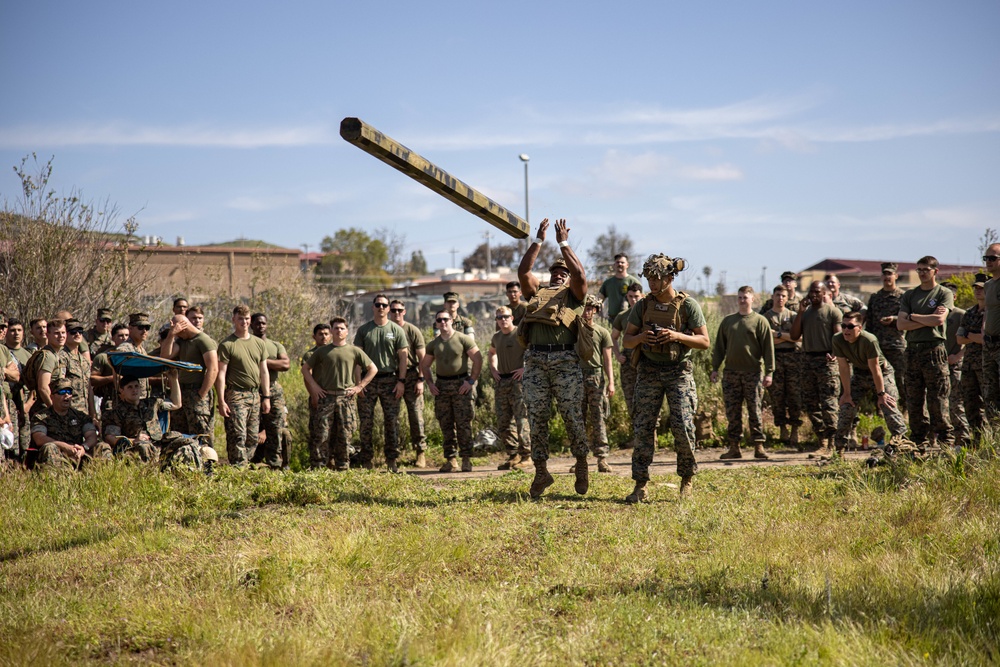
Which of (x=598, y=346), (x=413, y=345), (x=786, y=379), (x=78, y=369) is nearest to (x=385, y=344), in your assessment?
(x=413, y=345)

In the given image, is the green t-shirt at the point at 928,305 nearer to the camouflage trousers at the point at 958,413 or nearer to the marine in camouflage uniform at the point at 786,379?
the camouflage trousers at the point at 958,413

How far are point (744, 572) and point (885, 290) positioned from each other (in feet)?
26.9

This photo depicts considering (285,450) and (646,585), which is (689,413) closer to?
(646,585)

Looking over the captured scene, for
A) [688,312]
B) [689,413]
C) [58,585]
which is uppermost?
[688,312]

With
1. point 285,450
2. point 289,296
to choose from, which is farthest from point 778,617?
point 289,296

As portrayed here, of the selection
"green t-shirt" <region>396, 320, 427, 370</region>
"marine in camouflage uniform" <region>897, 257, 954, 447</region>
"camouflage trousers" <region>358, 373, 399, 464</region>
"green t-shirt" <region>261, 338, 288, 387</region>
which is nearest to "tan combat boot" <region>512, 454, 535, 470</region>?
"camouflage trousers" <region>358, 373, 399, 464</region>

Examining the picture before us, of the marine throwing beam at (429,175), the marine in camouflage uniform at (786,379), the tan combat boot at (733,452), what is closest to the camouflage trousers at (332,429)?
the marine throwing beam at (429,175)

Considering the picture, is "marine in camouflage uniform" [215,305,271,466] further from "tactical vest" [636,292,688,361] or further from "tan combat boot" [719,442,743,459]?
"tan combat boot" [719,442,743,459]

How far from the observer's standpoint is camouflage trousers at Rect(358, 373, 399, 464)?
1258 cm

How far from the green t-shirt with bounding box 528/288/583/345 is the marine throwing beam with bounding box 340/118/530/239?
43.8 inches

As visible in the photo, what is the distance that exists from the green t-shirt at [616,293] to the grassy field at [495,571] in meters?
4.80

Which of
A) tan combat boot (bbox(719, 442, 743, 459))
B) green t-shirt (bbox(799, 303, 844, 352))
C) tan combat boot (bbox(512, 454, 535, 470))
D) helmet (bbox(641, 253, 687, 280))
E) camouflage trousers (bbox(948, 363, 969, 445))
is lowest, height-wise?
tan combat boot (bbox(512, 454, 535, 470))

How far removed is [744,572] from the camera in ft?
20.7

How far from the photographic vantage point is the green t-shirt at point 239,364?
463 inches
